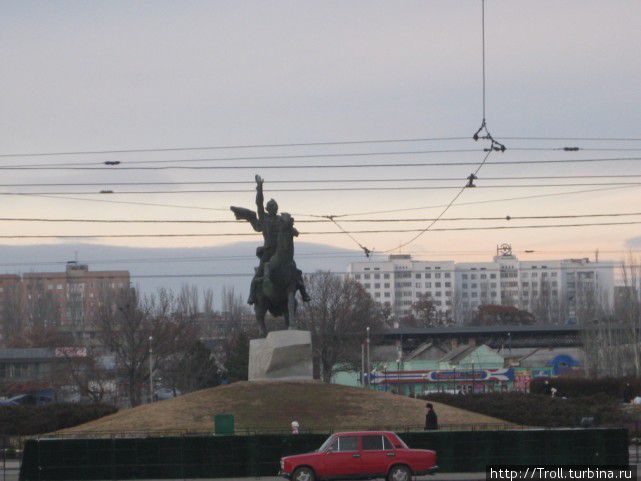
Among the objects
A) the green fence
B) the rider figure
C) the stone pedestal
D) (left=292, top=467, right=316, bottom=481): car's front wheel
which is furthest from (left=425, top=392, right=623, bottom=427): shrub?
(left=292, top=467, right=316, bottom=481): car's front wheel

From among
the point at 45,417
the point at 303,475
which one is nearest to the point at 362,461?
the point at 303,475

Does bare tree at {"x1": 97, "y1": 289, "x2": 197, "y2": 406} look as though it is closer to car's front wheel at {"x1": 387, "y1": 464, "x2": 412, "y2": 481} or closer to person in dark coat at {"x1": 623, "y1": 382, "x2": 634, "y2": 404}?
person in dark coat at {"x1": 623, "y1": 382, "x2": 634, "y2": 404}

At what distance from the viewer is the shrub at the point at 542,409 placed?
187 feet

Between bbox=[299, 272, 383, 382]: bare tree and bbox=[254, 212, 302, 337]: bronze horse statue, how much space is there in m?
49.0

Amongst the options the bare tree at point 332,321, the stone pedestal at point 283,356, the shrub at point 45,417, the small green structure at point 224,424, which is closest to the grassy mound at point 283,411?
the stone pedestal at point 283,356

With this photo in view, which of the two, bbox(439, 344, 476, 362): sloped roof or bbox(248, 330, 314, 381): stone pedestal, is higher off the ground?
bbox(248, 330, 314, 381): stone pedestal

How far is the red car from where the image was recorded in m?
33.1

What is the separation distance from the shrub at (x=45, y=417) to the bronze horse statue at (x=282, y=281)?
10.9 metres

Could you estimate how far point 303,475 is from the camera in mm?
33250

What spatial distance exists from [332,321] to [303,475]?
76.0 metres

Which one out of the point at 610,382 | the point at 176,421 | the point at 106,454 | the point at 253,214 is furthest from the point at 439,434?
the point at 610,382

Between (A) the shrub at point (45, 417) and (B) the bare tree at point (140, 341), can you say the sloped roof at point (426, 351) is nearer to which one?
(B) the bare tree at point (140, 341)

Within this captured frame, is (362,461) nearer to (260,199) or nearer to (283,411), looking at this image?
(283,411)

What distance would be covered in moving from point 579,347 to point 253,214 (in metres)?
86.7
